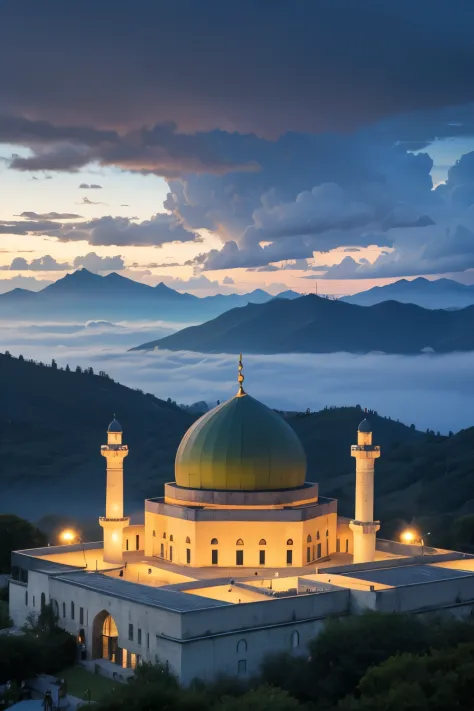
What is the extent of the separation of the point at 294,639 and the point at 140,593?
5211 millimetres

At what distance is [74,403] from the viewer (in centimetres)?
13425

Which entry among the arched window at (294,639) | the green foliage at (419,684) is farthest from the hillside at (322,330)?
the green foliage at (419,684)

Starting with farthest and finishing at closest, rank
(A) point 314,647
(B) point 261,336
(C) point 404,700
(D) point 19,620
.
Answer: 1. (B) point 261,336
2. (D) point 19,620
3. (A) point 314,647
4. (C) point 404,700

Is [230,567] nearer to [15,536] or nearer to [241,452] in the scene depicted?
[241,452]

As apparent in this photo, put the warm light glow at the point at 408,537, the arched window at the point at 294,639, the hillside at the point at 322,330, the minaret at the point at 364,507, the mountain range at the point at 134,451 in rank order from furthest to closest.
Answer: the hillside at the point at 322,330, the mountain range at the point at 134,451, the warm light glow at the point at 408,537, the minaret at the point at 364,507, the arched window at the point at 294,639

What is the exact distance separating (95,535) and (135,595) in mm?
41413

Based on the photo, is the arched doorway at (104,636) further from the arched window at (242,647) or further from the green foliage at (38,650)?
the arched window at (242,647)

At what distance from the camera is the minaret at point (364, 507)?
161ft

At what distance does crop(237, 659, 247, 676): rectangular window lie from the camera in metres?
40.4

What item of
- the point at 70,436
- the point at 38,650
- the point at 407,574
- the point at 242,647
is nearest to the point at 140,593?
the point at 38,650

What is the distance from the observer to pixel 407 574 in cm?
4694

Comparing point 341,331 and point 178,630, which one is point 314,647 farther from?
point 341,331

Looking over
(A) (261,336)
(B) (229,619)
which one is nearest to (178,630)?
(B) (229,619)

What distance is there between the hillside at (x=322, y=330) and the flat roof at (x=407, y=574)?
4408 inches
